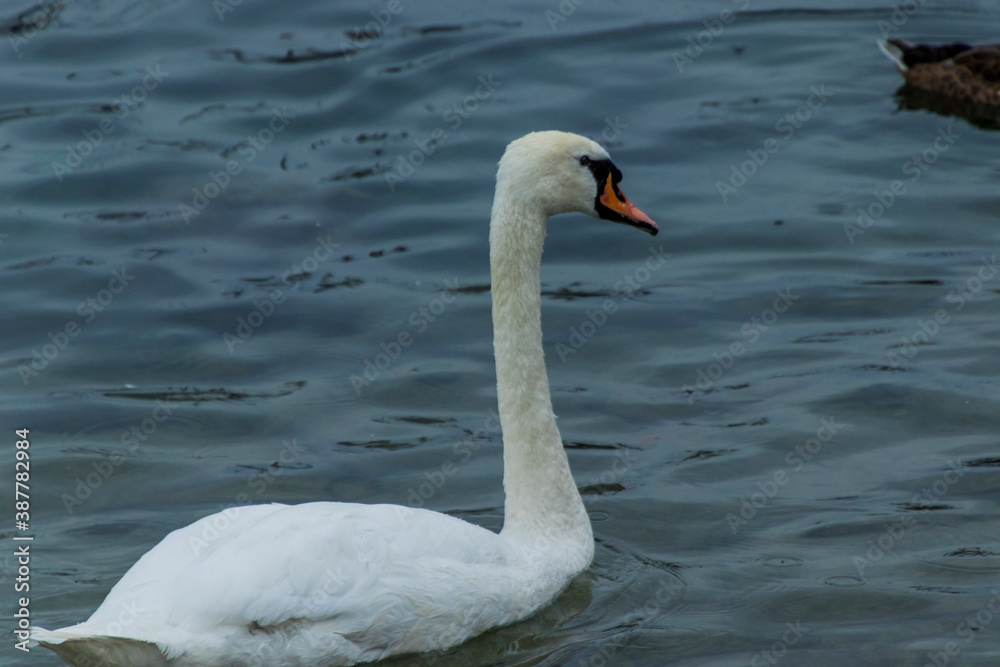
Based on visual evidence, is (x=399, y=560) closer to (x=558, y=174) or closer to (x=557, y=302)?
(x=558, y=174)

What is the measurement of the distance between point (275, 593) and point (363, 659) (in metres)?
0.54

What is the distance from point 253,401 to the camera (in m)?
8.28

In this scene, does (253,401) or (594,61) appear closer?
(253,401)

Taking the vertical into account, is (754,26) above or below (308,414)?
above

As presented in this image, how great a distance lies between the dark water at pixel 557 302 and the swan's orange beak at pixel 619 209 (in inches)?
61.5

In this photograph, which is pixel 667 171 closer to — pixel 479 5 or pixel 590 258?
pixel 590 258

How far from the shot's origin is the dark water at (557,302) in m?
6.41

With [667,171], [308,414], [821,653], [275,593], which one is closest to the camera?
[275,593]

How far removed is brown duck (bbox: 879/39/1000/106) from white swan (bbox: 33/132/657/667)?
841cm

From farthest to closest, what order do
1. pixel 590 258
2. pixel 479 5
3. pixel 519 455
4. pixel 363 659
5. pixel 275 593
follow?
pixel 479 5, pixel 590 258, pixel 519 455, pixel 363 659, pixel 275 593


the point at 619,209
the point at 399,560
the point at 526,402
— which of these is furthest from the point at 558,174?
the point at 399,560

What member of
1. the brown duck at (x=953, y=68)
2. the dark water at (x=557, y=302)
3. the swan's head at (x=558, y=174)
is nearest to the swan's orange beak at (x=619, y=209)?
the swan's head at (x=558, y=174)

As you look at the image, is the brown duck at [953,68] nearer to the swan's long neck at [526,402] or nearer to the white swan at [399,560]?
the white swan at [399,560]

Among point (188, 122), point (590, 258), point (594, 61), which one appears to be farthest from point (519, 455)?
point (594, 61)
